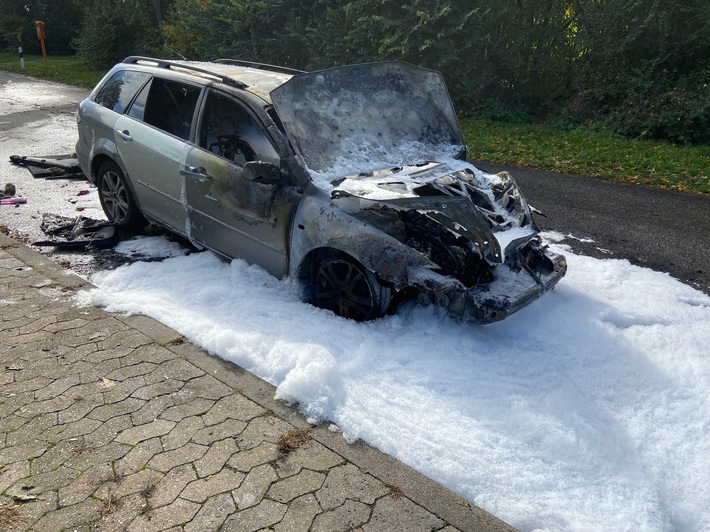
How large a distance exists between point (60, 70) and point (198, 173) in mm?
22634

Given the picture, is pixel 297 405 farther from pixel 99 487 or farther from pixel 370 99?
pixel 370 99

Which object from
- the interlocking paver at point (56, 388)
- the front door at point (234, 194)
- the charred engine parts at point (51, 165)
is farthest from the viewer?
the charred engine parts at point (51, 165)

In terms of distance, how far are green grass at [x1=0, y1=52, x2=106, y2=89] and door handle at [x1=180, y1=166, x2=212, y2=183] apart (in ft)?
53.6

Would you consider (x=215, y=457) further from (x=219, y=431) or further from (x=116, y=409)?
(x=116, y=409)

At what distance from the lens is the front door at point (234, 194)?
4.81 meters

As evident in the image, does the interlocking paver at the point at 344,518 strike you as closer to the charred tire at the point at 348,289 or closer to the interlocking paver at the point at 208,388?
the interlocking paver at the point at 208,388

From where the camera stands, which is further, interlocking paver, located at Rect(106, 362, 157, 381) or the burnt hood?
the burnt hood

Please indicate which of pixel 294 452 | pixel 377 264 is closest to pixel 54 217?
pixel 377 264

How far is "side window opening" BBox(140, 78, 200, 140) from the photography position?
18.4 ft

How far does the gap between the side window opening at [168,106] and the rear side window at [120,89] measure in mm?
152

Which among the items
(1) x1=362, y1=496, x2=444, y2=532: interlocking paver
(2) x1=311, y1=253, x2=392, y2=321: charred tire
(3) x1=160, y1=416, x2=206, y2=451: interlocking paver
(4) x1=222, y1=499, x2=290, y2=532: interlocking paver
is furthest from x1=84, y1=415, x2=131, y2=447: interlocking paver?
(2) x1=311, y1=253, x2=392, y2=321: charred tire

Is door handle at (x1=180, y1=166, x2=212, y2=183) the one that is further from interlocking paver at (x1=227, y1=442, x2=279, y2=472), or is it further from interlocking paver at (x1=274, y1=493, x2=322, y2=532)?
interlocking paver at (x1=274, y1=493, x2=322, y2=532)

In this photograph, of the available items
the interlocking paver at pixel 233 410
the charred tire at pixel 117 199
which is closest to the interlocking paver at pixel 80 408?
the interlocking paver at pixel 233 410

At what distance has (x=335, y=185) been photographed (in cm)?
460
